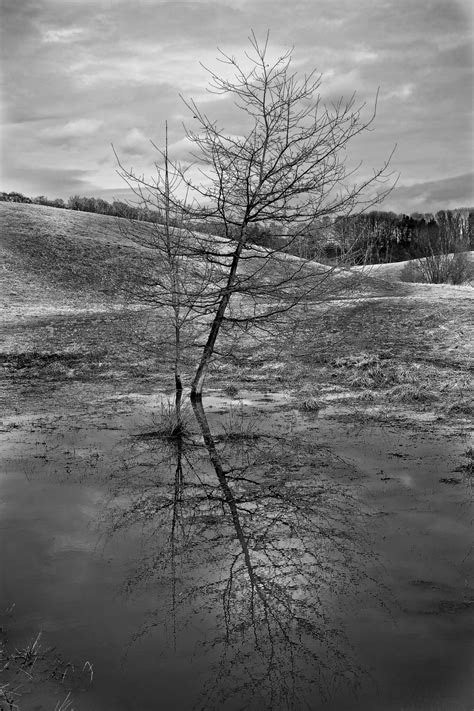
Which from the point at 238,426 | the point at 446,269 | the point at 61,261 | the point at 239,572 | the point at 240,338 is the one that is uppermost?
the point at 61,261

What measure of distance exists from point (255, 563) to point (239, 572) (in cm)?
25

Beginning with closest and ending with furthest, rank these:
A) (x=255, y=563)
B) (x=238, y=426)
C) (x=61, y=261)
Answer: (x=255, y=563) < (x=238, y=426) < (x=61, y=261)

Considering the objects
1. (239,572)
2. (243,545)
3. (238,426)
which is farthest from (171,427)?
(239,572)

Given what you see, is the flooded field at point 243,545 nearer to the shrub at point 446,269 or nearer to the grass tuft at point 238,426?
the grass tuft at point 238,426

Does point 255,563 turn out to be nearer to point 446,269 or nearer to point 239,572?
point 239,572

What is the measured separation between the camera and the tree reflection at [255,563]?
4906mm

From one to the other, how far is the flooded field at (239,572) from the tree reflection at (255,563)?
2 cm

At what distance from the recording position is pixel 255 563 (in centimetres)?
667

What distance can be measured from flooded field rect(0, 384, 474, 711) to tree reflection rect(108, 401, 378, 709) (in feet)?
0.07

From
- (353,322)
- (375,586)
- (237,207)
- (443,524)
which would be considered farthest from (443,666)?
(353,322)

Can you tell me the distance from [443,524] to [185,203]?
7860mm

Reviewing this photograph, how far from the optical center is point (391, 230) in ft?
290

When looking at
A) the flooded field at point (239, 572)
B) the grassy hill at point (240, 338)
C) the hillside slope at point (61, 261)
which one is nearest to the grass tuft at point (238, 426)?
the flooded field at point (239, 572)

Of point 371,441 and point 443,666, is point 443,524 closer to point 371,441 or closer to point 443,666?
point 443,666
